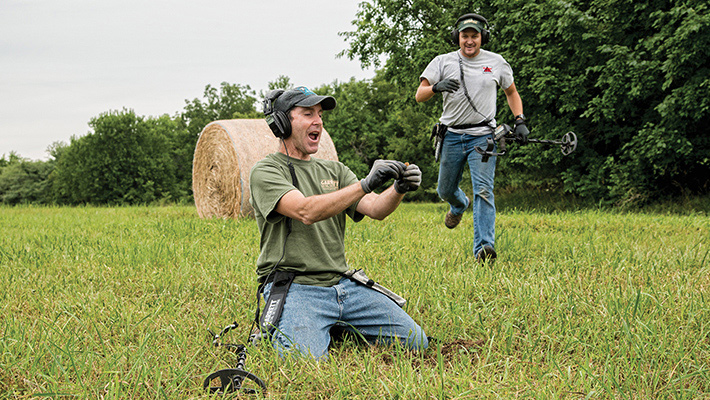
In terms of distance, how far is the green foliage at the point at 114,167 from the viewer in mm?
40000

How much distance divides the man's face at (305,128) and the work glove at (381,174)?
0.62 meters

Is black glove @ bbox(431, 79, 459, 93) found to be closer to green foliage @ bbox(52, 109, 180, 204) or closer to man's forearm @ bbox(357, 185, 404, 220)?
man's forearm @ bbox(357, 185, 404, 220)

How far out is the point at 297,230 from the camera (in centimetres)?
337

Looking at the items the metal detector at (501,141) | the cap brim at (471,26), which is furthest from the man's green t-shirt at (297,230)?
the cap brim at (471,26)

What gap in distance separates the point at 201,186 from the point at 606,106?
32.9 feet

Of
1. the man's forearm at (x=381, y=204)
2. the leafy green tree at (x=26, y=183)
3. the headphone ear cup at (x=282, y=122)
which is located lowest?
the leafy green tree at (x=26, y=183)

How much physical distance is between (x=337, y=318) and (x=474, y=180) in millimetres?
2800

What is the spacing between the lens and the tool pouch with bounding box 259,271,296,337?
312 cm

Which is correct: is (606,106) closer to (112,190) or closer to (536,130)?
(536,130)

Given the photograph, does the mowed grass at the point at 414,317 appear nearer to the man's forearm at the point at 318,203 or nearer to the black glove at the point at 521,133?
the man's forearm at the point at 318,203

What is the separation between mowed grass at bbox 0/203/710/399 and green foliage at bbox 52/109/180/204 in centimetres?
3625

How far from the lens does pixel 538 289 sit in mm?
4160

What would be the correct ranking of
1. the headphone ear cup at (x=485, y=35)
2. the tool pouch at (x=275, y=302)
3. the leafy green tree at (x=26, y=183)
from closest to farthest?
the tool pouch at (x=275, y=302) < the headphone ear cup at (x=485, y=35) < the leafy green tree at (x=26, y=183)

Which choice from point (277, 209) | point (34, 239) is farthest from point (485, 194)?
point (34, 239)
